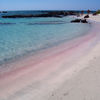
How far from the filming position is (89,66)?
5688 mm

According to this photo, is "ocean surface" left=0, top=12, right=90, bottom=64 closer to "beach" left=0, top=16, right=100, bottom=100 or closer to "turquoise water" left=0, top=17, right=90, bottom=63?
"turquoise water" left=0, top=17, right=90, bottom=63

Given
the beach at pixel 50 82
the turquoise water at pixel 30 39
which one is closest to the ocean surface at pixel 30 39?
the turquoise water at pixel 30 39

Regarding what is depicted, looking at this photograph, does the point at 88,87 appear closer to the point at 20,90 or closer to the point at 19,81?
the point at 20,90

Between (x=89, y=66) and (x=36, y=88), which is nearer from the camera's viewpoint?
(x=36, y=88)

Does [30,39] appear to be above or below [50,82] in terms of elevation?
above

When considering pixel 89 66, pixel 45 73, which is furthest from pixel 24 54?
pixel 89 66

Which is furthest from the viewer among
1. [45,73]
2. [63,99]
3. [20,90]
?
[45,73]

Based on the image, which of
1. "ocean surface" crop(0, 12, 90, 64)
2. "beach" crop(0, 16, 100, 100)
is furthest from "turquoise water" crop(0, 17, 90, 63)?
"beach" crop(0, 16, 100, 100)

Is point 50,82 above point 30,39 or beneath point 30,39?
beneath

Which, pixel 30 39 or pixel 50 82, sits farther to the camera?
pixel 30 39

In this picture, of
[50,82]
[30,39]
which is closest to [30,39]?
[30,39]

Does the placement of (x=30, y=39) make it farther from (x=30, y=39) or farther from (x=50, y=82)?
(x=50, y=82)

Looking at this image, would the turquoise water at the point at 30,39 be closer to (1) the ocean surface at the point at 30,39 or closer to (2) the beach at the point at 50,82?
(1) the ocean surface at the point at 30,39

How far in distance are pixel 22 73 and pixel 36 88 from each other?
61.4 inches
